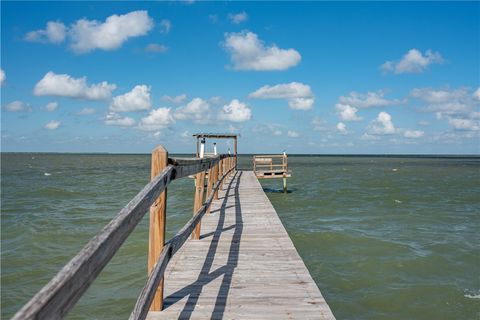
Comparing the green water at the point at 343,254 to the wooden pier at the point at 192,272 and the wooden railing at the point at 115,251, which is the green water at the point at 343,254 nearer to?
the wooden pier at the point at 192,272

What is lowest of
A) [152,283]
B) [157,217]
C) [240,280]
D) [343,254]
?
[343,254]

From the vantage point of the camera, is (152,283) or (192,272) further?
(192,272)

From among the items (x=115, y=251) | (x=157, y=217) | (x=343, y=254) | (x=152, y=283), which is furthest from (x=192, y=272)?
(x=343, y=254)

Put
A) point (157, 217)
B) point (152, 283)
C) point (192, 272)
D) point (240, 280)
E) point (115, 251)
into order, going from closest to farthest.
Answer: point (115, 251)
point (152, 283)
point (157, 217)
point (240, 280)
point (192, 272)

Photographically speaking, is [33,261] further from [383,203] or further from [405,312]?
[383,203]

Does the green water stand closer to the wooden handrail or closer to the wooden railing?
the wooden handrail

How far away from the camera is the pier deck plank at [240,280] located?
11.8 ft

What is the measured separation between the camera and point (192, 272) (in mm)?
4707

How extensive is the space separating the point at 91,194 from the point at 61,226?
10694mm

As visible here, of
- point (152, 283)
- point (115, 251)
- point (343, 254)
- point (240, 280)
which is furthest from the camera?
point (343, 254)

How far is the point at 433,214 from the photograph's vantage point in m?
15.6

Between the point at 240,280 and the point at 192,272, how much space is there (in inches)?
26.6

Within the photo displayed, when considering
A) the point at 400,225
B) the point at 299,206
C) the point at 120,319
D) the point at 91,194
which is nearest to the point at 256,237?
the point at 120,319

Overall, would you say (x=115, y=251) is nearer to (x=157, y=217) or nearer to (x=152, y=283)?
(x=152, y=283)
